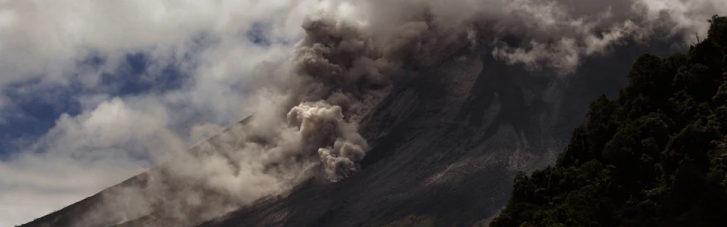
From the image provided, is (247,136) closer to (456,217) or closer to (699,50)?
(456,217)

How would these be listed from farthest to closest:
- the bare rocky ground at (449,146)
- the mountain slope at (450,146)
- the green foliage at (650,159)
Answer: the bare rocky ground at (449,146)
the mountain slope at (450,146)
the green foliage at (650,159)

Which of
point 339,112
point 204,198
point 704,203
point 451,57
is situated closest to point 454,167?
Result: point 339,112

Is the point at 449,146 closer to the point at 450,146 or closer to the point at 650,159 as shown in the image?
the point at 450,146

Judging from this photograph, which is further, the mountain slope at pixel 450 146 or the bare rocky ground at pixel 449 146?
the bare rocky ground at pixel 449 146

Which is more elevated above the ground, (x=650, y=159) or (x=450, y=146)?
(x=450, y=146)

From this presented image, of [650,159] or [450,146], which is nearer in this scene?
[650,159]

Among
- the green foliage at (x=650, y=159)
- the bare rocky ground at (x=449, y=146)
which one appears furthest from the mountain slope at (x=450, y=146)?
the green foliage at (x=650, y=159)

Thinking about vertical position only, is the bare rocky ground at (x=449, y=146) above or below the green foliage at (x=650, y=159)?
above

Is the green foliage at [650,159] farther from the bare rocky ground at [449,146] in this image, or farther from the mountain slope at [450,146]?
the mountain slope at [450,146]

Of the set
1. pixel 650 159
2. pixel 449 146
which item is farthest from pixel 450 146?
pixel 650 159
